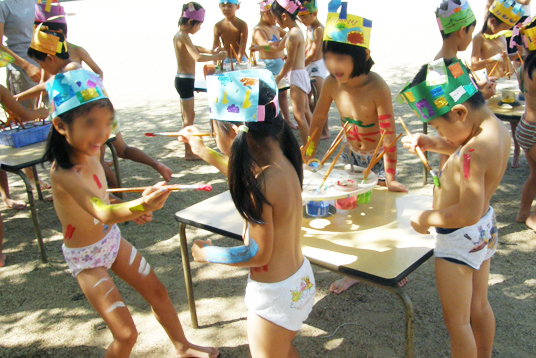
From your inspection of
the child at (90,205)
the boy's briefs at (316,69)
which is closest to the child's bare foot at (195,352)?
the child at (90,205)

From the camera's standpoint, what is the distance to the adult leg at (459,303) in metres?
2.06

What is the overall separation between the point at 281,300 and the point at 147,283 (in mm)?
884

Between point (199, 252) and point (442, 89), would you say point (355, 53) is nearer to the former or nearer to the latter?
point (442, 89)

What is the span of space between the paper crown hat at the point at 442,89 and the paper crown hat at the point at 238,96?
24.9 inches

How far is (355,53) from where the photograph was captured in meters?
2.99

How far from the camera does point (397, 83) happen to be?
27.3 ft

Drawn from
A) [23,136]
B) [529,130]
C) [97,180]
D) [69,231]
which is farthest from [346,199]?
[23,136]

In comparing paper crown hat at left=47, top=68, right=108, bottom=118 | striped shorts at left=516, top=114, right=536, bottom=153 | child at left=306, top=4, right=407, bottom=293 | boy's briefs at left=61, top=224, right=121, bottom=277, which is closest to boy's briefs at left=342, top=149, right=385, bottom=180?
child at left=306, top=4, right=407, bottom=293

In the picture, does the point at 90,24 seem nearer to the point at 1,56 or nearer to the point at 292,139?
the point at 1,56

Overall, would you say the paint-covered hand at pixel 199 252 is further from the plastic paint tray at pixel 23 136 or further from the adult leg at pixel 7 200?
the adult leg at pixel 7 200

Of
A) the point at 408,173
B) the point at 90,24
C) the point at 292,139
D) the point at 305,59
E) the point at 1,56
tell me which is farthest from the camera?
the point at 90,24

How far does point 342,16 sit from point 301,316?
1909 millimetres

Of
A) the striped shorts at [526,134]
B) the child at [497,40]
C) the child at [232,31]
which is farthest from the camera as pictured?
the child at [232,31]

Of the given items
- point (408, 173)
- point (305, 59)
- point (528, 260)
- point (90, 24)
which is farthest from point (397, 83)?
point (90, 24)
